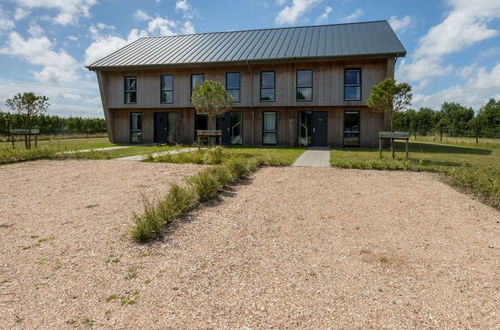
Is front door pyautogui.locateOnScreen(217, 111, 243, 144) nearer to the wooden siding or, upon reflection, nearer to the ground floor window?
the wooden siding

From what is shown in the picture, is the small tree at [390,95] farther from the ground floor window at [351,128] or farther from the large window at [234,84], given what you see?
the large window at [234,84]

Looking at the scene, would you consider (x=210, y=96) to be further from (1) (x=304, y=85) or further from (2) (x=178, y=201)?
(2) (x=178, y=201)

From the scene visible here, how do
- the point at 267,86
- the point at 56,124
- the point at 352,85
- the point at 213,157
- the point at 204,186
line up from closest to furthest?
the point at 204,186
the point at 213,157
the point at 352,85
the point at 267,86
the point at 56,124

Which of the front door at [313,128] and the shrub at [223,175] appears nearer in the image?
the shrub at [223,175]

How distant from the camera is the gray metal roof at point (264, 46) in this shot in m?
16.1

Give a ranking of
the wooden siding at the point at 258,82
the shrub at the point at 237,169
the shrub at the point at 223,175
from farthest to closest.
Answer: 1. the wooden siding at the point at 258,82
2. the shrub at the point at 237,169
3. the shrub at the point at 223,175

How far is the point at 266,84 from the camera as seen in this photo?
17.4 metres

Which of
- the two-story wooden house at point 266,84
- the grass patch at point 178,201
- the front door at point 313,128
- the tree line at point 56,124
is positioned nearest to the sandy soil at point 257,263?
the grass patch at point 178,201

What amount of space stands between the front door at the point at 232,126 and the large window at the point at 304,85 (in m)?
3.54

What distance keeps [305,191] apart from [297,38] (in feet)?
50.9

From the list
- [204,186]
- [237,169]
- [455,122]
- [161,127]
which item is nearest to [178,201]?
[204,186]

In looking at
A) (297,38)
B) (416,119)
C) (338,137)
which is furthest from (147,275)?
(416,119)

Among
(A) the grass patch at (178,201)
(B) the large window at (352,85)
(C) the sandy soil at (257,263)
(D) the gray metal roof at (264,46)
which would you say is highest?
(D) the gray metal roof at (264,46)

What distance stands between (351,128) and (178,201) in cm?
1408
